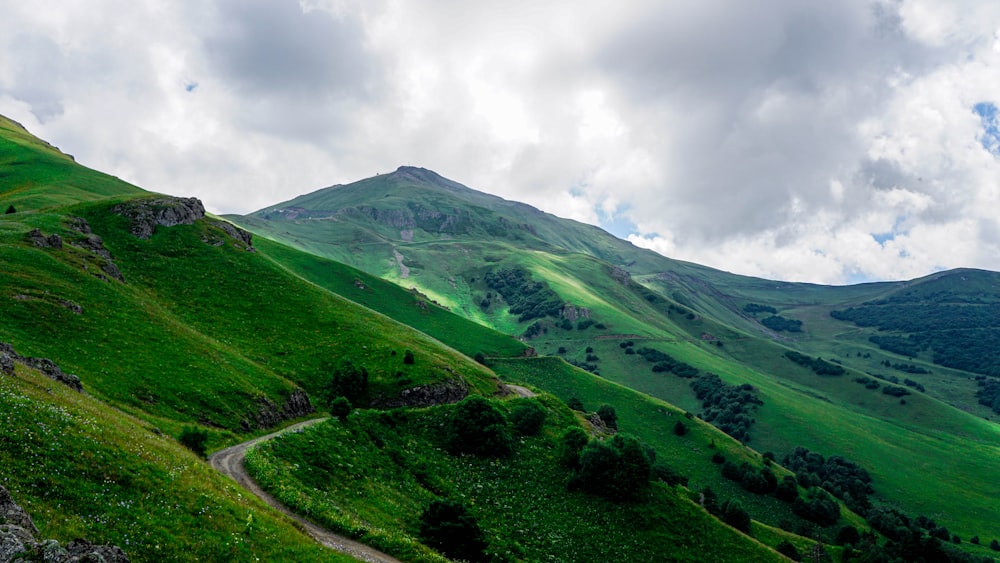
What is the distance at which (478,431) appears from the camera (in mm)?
58812

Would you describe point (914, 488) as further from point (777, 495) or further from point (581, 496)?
point (581, 496)

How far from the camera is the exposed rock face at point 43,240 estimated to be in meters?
62.8

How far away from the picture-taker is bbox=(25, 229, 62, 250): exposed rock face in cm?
6284

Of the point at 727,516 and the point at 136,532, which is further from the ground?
the point at 136,532

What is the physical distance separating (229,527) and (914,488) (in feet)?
544

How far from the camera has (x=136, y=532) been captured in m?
18.7

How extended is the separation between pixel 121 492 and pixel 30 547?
7350 millimetres

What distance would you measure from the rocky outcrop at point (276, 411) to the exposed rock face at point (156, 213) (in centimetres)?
5288

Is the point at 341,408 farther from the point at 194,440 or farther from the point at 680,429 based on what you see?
the point at 680,429

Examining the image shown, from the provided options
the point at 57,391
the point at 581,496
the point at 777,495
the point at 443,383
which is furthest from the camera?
the point at 777,495

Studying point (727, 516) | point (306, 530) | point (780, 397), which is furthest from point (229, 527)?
point (780, 397)

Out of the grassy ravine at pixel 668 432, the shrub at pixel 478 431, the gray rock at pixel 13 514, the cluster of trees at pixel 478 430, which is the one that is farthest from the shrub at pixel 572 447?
the gray rock at pixel 13 514

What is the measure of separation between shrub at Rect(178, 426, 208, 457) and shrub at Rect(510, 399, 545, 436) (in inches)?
1556

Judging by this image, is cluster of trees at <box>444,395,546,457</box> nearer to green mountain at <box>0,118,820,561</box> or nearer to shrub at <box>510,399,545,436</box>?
green mountain at <box>0,118,820,561</box>
